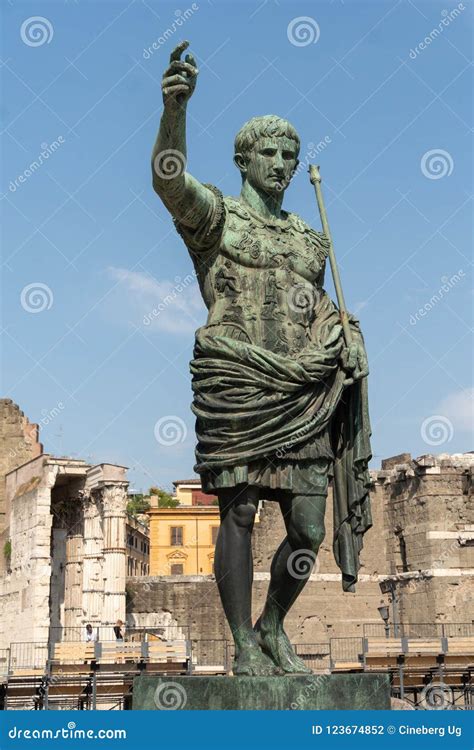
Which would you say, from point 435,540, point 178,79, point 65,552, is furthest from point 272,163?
point 65,552

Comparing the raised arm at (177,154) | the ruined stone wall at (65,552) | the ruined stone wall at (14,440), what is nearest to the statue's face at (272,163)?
the raised arm at (177,154)

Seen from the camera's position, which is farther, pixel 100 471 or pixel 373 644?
pixel 100 471

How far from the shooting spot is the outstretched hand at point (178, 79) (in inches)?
205

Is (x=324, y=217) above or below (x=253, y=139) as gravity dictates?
below

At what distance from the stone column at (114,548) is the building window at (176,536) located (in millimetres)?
22384

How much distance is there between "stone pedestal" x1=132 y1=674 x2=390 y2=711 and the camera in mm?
4863

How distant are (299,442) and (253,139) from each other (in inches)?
65.8

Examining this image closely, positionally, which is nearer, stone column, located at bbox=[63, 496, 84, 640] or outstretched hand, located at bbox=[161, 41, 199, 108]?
outstretched hand, located at bbox=[161, 41, 199, 108]

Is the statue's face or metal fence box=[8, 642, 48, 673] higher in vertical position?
the statue's face

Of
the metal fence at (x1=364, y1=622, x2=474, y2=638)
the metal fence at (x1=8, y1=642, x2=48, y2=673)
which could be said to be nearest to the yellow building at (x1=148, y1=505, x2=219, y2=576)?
the metal fence at (x1=364, y1=622, x2=474, y2=638)

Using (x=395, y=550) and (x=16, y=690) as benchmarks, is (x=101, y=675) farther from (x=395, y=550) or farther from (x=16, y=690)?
(x=395, y=550)

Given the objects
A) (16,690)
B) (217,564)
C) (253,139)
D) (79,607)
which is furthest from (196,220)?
(79,607)

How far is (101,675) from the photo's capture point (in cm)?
2419

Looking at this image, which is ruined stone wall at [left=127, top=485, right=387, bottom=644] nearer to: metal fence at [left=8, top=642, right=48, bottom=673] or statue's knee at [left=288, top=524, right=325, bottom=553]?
metal fence at [left=8, top=642, right=48, bottom=673]
